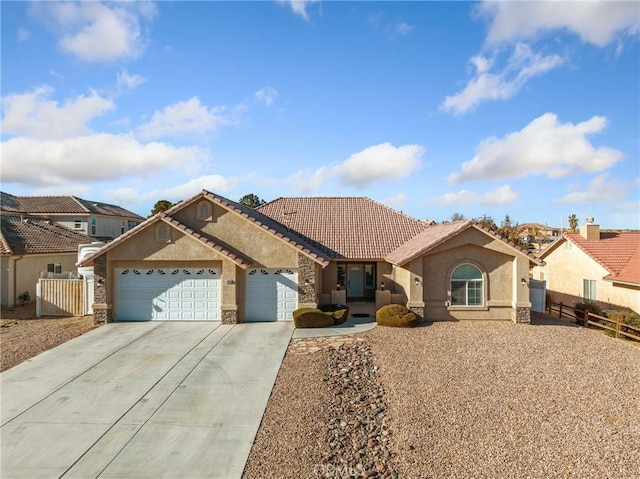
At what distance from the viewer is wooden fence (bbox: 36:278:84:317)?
18.6 metres

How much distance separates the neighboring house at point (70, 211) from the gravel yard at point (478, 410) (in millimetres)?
33044

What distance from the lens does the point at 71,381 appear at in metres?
10.9

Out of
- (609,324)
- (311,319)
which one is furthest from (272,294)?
(609,324)

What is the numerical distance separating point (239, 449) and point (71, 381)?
6614 mm

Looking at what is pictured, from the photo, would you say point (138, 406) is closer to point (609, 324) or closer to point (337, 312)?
point (337, 312)

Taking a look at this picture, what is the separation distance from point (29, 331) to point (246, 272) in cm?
949

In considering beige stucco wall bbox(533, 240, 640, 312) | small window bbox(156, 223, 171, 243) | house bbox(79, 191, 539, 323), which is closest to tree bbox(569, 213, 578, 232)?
beige stucco wall bbox(533, 240, 640, 312)

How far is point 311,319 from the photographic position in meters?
16.8

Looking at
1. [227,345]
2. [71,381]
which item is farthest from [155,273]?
[71,381]

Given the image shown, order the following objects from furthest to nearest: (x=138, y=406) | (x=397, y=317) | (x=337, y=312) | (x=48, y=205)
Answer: (x=48, y=205), (x=337, y=312), (x=397, y=317), (x=138, y=406)

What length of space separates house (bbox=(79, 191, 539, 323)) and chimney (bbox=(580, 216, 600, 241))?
9.56m

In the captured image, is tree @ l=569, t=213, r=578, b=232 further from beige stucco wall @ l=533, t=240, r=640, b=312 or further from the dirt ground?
the dirt ground

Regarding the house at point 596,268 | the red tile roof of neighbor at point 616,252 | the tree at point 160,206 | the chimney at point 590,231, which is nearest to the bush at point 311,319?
the house at point 596,268

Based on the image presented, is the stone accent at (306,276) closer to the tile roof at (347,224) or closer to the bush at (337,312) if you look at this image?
the bush at (337,312)
